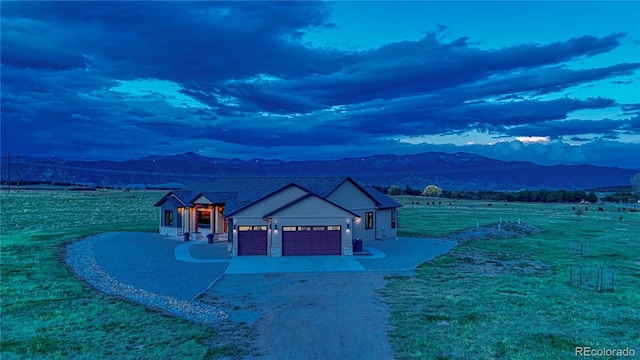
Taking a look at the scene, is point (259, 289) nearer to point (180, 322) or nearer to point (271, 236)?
point (180, 322)

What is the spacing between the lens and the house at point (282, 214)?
27688 millimetres

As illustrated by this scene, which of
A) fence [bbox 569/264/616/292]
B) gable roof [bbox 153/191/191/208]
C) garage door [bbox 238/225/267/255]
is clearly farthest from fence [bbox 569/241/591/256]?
gable roof [bbox 153/191/191/208]

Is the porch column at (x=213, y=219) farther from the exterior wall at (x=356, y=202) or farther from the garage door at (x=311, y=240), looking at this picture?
the exterior wall at (x=356, y=202)

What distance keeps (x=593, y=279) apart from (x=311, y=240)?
630 inches

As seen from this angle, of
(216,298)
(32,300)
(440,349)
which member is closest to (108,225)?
(32,300)

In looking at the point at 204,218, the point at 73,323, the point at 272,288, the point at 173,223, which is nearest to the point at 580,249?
the point at 272,288

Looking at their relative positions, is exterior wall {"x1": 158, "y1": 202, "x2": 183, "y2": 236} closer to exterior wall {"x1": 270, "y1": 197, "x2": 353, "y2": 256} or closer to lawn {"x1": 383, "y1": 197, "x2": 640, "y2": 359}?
exterior wall {"x1": 270, "y1": 197, "x2": 353, "y2": 256}

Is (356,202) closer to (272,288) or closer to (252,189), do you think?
(252,189)

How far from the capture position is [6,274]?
21.1 meters

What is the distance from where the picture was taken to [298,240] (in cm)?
2778

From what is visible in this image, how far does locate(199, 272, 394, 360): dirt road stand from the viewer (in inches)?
465

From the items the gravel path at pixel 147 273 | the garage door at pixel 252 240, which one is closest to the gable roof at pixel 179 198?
the gravel path at pixel 147 273

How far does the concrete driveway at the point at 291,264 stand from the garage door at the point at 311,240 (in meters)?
0.66

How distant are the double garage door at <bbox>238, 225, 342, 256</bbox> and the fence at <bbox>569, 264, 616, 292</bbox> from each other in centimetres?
1350
